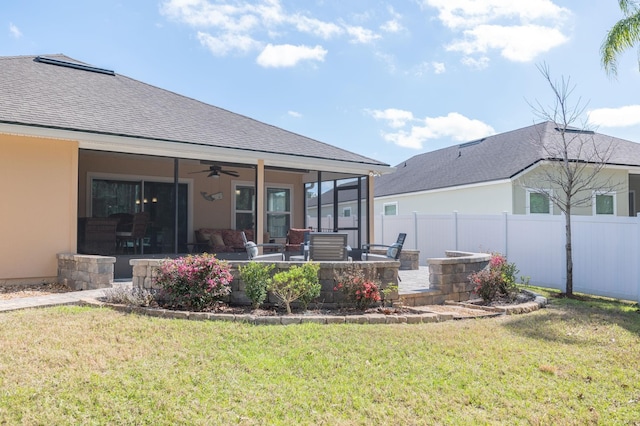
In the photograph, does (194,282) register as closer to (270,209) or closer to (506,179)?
(270,209)

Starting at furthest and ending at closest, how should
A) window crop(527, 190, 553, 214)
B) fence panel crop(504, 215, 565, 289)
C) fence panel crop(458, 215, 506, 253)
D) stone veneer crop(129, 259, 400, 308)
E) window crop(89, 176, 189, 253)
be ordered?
window crop(527, 190, 553, 214), window crop(89, 176, 189, 253), fence panel crop(458, 215, 506, 253), fence panel crop(504, 215, 565, 289), stone veneer crop(129, 259, 400, 308)

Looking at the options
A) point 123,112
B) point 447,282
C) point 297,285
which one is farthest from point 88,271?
point 447,282

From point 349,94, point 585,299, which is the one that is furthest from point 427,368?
point 349,94

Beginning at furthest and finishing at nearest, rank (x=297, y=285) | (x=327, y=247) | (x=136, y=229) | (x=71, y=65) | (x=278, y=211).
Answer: (x=278, y=211), (x=71, y=65), (x=136, y=229), (x=327, y=247), (x=297, y=285)

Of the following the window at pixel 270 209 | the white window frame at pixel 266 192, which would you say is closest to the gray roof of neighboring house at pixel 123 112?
the white window frame at pixel 266 192

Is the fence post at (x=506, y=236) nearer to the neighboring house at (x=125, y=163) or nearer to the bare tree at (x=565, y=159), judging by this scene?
the bare tree at (x=565, y=159)

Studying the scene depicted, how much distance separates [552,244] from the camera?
10727 mm

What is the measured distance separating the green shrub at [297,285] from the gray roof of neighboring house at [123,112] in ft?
16.0

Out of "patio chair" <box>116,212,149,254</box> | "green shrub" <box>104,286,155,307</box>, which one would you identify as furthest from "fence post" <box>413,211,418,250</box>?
"green shrub" <box>104,286,155,307</box>

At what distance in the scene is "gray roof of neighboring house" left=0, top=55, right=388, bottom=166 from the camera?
9047 mm

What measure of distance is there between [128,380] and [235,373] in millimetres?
909

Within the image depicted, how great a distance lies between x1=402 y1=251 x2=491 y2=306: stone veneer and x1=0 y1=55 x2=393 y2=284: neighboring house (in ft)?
16.4

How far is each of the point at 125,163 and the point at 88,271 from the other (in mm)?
5792

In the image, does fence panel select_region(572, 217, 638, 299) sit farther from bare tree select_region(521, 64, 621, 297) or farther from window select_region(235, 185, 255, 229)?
window select_region(235, 185, 255, 229)
